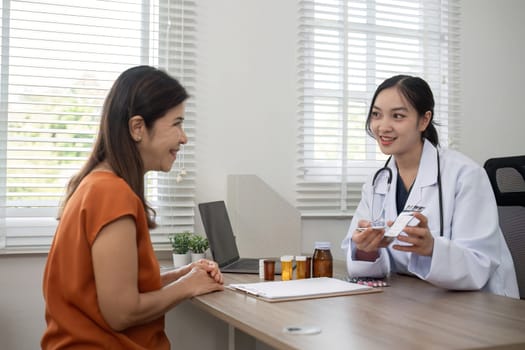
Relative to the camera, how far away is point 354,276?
6.79 feet

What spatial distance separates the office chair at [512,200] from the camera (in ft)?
7.79

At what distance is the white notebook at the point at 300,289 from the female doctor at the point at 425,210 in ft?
0.56

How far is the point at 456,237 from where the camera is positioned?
1938 mm

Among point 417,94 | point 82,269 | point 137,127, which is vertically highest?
point 417,94

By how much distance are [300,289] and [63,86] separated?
1432 mm

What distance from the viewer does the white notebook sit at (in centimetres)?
167

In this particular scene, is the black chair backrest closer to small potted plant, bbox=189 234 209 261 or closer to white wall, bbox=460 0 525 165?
Answer: white wall, bbox=460 0 525 165

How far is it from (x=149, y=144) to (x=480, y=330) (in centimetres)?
96

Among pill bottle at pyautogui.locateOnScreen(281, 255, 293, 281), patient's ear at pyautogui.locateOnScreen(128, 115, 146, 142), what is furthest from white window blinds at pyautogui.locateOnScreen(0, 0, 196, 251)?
patient's ear at pyautogui.locateOnScreen(128, 115, 146, 142)

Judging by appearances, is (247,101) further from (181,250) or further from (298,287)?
(298,287)

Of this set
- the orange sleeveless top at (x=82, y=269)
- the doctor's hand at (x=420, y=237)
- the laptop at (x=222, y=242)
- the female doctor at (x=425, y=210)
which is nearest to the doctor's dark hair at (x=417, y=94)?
the female doctor at (x=425, y=210)

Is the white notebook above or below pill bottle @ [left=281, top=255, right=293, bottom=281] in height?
below

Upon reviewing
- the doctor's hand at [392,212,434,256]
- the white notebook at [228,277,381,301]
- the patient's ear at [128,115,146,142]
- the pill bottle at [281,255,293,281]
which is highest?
the patient's ear at [128,115,146,142]

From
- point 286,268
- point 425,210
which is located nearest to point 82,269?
point 286,268
